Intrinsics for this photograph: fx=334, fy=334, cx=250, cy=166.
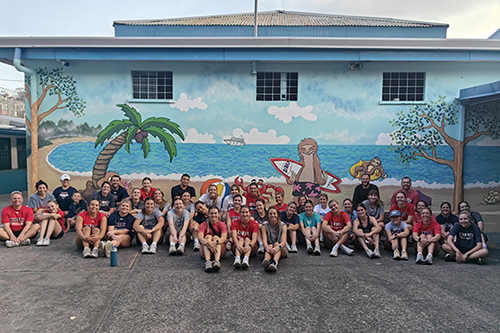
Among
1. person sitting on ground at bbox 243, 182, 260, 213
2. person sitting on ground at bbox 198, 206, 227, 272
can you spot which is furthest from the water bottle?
person sitting on ground at bbox 243, 182, 260, 213

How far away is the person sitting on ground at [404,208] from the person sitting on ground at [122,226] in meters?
5.75

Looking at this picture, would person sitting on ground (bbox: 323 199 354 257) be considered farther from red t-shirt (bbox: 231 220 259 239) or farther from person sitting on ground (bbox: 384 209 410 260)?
red t-shirt (bbox: 231 220 259 239)

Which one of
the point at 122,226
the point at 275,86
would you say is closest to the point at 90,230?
the point at 122,226

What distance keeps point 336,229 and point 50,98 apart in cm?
906

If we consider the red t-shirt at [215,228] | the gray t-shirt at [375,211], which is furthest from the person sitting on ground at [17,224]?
the gray t-shirt at [375,211]

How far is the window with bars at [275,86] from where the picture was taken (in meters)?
10.1

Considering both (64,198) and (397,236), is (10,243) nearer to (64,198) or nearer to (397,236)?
(64,198)

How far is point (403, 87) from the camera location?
32.9 feet

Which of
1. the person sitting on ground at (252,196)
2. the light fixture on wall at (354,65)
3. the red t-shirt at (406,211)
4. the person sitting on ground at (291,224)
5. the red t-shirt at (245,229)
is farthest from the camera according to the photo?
the light fixture on wall at (354,65)

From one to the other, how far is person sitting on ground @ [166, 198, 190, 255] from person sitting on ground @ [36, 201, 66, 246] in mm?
2590

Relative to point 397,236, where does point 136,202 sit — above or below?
above

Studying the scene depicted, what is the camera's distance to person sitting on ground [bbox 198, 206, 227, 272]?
5.90 metres

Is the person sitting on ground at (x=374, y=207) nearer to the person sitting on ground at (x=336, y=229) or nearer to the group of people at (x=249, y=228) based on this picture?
the group of people at (x=249, y=228)

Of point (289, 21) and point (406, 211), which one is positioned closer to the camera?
point (406, 211)
